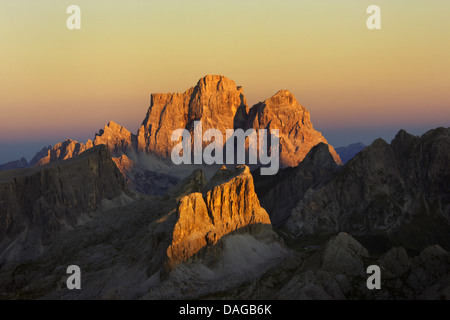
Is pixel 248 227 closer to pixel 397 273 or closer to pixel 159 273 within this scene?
pixel 159 273

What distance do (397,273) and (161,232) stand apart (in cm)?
6865

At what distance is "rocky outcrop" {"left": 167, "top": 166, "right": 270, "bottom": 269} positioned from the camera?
178 meters

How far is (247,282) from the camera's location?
173 m

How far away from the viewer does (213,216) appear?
188m

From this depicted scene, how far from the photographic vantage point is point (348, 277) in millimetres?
158000

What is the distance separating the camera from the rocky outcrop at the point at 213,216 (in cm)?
17812

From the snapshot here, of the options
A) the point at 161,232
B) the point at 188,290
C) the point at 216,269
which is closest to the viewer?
the point at 188,290
